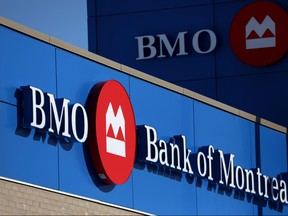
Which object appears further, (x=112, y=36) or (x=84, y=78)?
(x=112, y=36)

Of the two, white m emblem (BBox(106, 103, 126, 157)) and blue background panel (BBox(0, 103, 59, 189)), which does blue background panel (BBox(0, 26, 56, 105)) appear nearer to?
blue background panel (BBox(0, 103, 59, 189))

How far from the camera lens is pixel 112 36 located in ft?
128

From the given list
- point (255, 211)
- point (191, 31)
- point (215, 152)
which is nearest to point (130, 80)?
point (215, 152)

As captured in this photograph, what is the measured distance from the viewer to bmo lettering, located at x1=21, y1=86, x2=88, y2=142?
22234 mm

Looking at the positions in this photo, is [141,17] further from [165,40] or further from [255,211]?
[255,211]

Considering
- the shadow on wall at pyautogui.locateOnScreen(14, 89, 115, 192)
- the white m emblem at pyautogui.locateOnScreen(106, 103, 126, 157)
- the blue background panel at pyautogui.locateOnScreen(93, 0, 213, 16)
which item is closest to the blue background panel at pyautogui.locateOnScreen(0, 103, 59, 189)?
the shadow on wall at pyautogui.locateOnScreen(14, 89, 115, 192)

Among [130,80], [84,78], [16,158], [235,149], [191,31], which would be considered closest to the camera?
[16,158]

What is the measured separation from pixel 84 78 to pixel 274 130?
388 inches

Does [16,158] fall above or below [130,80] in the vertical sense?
below

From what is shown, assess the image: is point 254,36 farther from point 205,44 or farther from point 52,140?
point 52,140

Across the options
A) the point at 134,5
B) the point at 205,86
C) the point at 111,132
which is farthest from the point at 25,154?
the point at 134,5

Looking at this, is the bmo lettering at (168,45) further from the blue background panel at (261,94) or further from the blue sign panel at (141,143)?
the blue sign panel at (141,143)

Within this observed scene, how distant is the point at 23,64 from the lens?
22.6m

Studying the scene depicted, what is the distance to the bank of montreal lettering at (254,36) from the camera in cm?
3700
